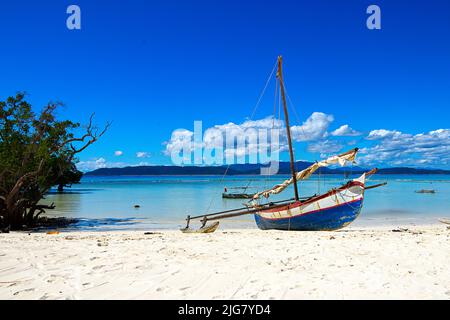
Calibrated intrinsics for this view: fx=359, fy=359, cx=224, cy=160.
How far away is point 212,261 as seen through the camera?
26.3ft

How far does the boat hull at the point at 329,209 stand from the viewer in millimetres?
15680

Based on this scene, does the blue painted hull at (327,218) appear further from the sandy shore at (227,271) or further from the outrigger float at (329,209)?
the sandy shore at (227,271)

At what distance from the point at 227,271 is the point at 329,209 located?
32.2 feet

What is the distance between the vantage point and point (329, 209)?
15773mm

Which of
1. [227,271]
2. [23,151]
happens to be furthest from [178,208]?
[227,271]

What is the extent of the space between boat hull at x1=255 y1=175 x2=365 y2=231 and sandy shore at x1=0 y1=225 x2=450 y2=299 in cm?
543

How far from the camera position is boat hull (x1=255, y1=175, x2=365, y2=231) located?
51.4 feet

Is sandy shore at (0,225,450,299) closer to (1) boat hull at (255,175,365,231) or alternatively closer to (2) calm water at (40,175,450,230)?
(1) boat hull at (255,175,365,231)

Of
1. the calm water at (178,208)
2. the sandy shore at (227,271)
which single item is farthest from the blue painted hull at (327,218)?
the sandy shore at (227,271)

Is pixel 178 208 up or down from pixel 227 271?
down

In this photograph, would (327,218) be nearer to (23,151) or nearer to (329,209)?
(329,209)
